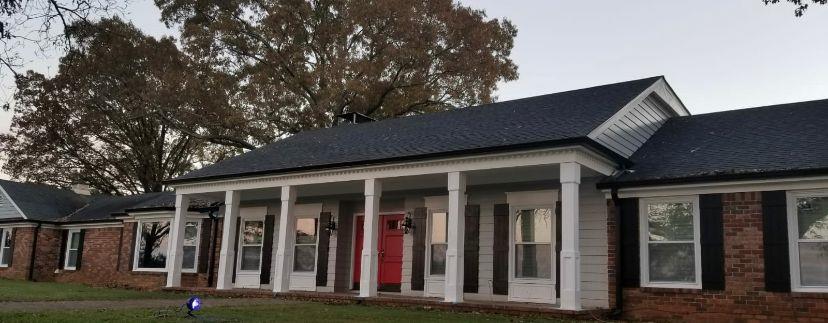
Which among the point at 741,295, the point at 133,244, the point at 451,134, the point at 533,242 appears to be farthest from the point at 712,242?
the point at 133,244

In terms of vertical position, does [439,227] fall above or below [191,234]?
above

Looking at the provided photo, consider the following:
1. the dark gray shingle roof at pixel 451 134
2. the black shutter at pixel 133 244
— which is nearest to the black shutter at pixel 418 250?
the dark gray shingle roof at pixel 451 134

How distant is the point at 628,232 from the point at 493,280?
306cm

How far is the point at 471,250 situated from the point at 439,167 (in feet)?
8.06

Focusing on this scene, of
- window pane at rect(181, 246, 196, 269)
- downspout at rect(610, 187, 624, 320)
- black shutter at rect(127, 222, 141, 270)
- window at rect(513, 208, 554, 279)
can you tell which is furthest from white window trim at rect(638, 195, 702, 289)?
black shutter at rect(127, 222, 141, 270)

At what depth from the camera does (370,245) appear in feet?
45.2

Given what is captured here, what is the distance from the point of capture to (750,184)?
10.9 meters

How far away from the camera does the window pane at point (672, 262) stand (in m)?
11.6

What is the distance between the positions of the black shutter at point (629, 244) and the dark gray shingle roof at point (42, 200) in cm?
2250

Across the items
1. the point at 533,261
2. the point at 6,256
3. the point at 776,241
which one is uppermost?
the point at 776,241

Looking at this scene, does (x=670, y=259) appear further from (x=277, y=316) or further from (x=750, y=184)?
(x=277, y=316)

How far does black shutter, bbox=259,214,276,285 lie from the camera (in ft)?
59.3

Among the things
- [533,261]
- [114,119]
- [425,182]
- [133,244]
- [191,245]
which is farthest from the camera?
[114,119]

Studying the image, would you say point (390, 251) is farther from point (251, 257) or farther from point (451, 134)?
point (251, 257)
